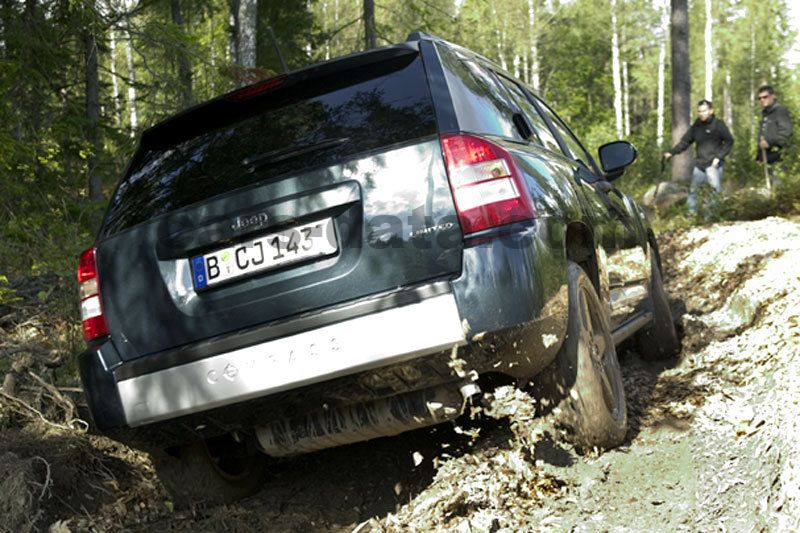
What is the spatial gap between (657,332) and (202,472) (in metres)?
3.32

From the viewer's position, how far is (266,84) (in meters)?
3.48

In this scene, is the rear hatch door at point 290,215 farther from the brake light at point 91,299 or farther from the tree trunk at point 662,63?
the tree trunk at point 662,63

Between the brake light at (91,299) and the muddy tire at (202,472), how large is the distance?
59cm

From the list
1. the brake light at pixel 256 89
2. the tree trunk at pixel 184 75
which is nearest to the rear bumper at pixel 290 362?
the brake light at pixel 256 89

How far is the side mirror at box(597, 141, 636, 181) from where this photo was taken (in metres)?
5.16

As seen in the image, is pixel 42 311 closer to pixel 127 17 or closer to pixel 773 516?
pixel 127 17

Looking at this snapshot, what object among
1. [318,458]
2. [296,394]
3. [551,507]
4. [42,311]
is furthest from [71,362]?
[551,507]

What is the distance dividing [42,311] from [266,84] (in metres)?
4.15

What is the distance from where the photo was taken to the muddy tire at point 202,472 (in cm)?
362

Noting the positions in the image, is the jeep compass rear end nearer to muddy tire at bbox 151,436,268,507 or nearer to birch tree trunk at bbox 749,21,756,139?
muddy tire at bbox 151,436,268,507

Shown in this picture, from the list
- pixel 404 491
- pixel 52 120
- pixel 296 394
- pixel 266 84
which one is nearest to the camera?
pixel 296 394

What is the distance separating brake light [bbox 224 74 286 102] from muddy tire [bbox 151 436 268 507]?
4.78ft

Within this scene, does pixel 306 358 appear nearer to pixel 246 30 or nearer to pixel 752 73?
pixel 246 30

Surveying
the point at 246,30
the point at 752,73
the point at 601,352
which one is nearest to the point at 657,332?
the point at 601,352
